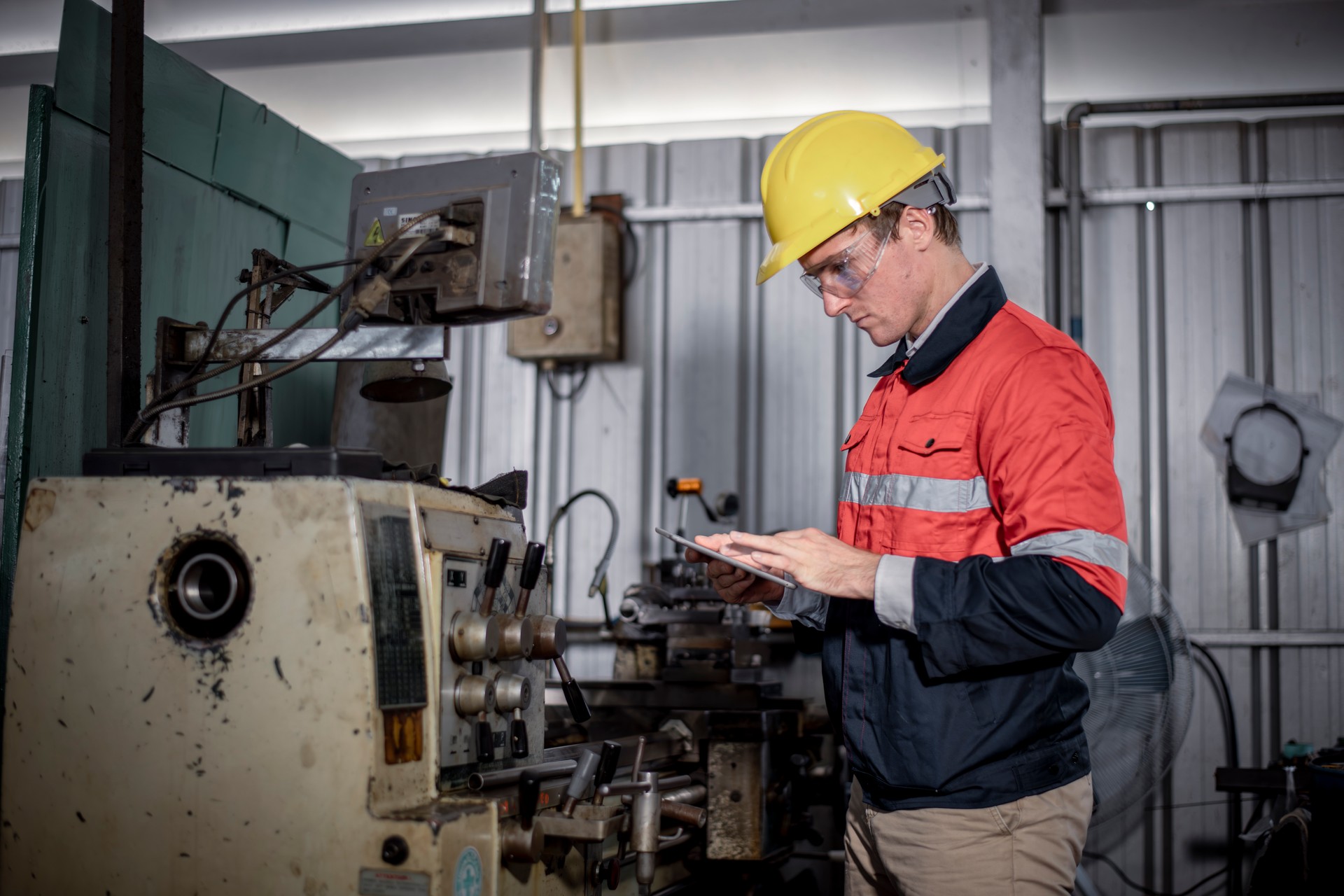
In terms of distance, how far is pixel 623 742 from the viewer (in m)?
1.81

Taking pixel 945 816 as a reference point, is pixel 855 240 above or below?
above

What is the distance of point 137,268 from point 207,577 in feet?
2.58

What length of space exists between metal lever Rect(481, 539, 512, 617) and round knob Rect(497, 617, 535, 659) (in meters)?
0.03

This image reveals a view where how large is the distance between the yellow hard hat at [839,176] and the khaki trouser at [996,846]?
70 centimetres

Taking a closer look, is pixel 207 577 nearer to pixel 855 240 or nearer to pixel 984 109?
pixel 855 240

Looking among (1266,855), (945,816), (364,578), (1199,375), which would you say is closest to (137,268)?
(364,578)

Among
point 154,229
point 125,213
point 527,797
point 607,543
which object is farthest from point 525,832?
point 607,543

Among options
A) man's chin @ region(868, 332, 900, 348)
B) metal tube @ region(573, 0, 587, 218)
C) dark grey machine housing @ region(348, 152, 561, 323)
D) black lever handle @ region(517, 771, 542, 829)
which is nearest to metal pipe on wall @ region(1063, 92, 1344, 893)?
metal tube @ region(573, 0, 587, 218)

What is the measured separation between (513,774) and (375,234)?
72 centimetres

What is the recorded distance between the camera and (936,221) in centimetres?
139

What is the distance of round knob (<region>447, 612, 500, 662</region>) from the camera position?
124 centimetres

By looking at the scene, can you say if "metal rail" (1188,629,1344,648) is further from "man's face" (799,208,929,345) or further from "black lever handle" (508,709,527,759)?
"black lever handle" (508,709,527,759)

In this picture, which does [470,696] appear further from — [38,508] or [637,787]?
[38,508]

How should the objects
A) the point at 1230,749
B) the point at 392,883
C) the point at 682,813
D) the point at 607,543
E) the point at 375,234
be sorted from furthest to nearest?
the point at 607,543, the point at 1230,749, the point at 682,813, the point at 375,234, the point at 392,883
